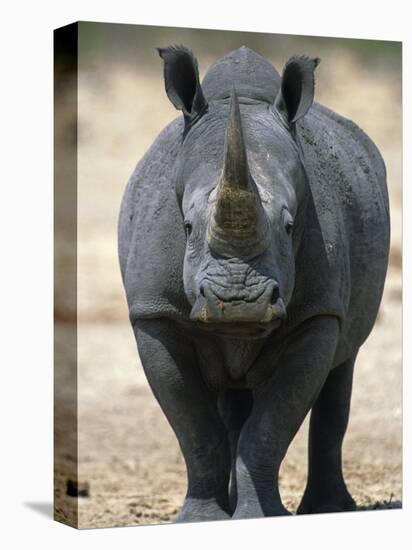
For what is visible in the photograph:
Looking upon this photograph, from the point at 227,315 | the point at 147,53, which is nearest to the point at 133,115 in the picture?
the point at 147,53

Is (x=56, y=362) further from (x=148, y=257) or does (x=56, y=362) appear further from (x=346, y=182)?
(x=346, y=182)

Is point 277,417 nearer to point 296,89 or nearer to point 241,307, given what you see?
point 241,307

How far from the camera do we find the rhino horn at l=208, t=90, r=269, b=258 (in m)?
8.56

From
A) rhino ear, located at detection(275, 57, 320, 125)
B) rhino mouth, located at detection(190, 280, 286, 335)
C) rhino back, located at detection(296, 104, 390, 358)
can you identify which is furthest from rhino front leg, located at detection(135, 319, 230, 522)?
rhino ear, located at detection(275, 57, 320, 125)

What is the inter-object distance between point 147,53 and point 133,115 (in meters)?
4.27

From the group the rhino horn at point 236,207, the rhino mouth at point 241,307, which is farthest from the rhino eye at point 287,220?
the rhino mouth at point 241,307

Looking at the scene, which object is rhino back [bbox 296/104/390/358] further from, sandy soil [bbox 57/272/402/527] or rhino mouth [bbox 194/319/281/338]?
sandy soil [bbox 57/272/402/527]

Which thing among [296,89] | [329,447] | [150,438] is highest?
[296,89]

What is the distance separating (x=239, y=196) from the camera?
8.60m

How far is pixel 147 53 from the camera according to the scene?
37.6ft

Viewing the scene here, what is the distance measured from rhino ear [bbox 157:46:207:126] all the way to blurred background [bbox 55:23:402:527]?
51 cm

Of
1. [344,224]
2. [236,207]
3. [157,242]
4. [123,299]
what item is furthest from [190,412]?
[123,299]

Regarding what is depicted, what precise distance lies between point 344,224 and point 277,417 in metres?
1.17

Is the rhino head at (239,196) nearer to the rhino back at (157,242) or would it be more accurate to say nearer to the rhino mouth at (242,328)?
the rhino mouth at (242,328)
